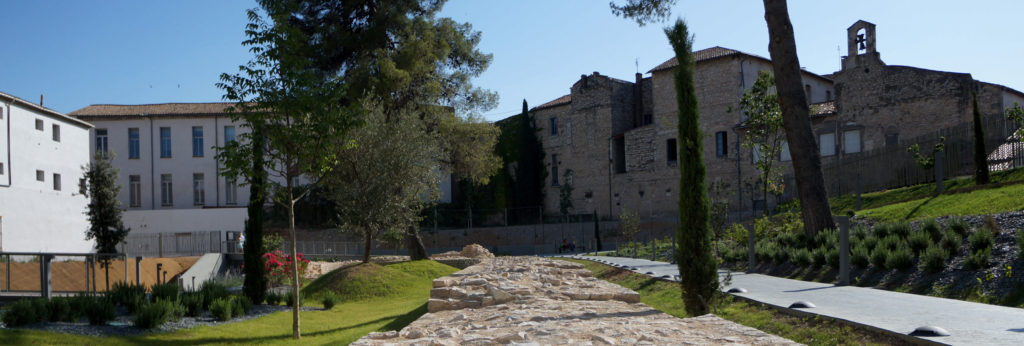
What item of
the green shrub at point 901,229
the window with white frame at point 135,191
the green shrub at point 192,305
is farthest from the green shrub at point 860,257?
the window with white frame at point 135,191

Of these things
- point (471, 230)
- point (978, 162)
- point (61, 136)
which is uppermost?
point (61, 136)

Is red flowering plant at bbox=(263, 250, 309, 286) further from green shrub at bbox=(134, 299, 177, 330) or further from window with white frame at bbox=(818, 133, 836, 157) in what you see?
window with white frame at bbox=(818, 133, 836, 157)

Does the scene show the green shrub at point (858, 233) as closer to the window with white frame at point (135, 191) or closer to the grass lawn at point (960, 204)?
the grass lawn at point (960, 204)

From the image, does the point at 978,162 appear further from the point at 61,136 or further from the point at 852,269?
the point at 61,136

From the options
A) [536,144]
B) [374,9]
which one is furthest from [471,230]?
[374,9]

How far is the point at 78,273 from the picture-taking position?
14.8 meters

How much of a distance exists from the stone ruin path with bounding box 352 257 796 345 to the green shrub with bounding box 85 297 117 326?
4853mm

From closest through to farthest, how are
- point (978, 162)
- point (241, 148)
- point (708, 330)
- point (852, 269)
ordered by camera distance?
1. point (708, 330)
2. point (852, 269)
3. point (241, 148)
4. point (978, 162)

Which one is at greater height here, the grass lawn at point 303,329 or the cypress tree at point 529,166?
the cypress tree at point 529,166

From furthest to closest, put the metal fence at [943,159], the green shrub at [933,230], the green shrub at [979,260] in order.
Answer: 1. the metal fence at [943,159]
2. the green shrub at [933,230]
3. the green shrub at [979,260]

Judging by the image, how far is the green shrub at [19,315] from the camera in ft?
31.2

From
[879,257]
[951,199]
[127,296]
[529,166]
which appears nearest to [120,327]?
[127,296]

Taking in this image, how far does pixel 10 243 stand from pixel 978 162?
3539 cm

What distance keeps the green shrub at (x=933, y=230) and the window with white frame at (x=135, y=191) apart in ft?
145
